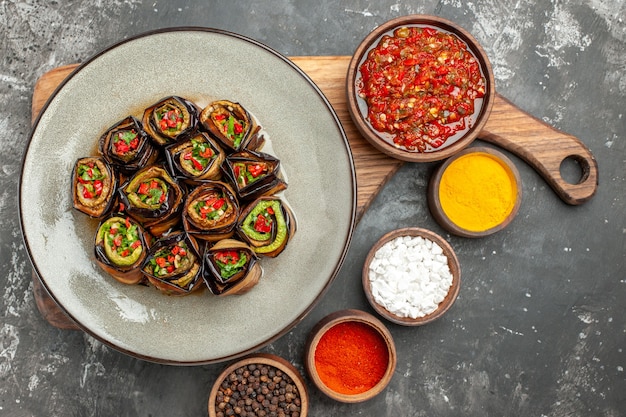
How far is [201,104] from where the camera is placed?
3.36 m

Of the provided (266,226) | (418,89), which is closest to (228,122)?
(266,226)

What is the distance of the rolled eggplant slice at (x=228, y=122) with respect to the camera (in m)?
3.21

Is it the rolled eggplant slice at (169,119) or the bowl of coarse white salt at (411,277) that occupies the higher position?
the rolled eggplant slice at (169,119)

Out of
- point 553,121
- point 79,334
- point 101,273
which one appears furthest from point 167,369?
point 553,121

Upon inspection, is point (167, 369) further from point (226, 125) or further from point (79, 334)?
point (226, 125)

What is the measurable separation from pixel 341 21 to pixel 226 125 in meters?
1.34

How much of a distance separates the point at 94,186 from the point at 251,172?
0.87 m

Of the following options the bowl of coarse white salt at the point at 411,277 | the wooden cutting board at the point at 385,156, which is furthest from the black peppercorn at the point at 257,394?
the wooden cutting board at the point at 385,156

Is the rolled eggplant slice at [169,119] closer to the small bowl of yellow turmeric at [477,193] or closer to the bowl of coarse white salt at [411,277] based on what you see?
the bowl of coarse white salt at [411,277]

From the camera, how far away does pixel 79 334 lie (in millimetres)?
3945

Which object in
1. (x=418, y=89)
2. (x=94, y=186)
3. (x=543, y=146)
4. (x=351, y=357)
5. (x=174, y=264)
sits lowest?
(x=351, y=357)

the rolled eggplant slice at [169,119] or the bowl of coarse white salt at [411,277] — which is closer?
the rolled eggplant slice at [169,119]

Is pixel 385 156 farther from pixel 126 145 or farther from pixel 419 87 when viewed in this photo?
pixel 126 145

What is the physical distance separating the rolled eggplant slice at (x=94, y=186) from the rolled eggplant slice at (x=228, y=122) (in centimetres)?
61
